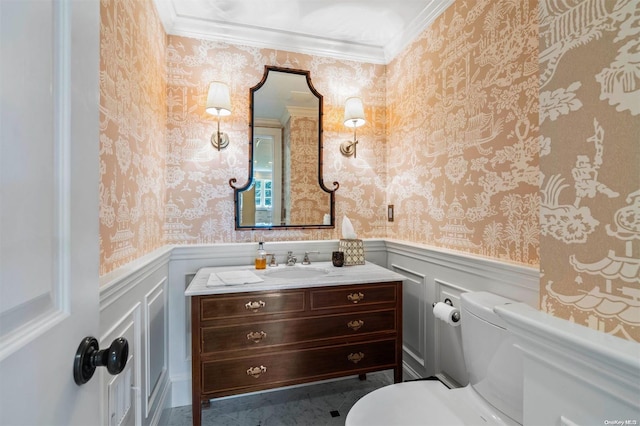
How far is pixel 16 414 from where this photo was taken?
335 mm

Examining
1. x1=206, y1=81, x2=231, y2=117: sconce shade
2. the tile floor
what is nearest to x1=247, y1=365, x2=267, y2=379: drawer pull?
the tile floor

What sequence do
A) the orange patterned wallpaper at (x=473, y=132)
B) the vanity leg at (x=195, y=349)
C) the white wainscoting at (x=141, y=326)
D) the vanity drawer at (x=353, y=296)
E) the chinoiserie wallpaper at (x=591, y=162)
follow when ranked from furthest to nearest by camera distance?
the vanity drawer at (x=353, y=296) → the vanity leg at (x=195, y=349) → the orange patterned wallpaper at (x=473, y=132) → the white wainscoting at (x=141, y=326) → the chinoiserie wallpaper at (x=591, y=162)

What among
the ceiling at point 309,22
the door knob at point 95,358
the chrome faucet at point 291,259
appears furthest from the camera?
the chrome faucet at point 291,259

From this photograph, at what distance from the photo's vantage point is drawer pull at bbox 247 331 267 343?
151 cm

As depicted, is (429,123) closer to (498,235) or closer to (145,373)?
(498,235)

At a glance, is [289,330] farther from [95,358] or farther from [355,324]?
[95,358]

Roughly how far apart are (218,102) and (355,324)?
1.65m

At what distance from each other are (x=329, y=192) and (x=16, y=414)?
1.99 meters

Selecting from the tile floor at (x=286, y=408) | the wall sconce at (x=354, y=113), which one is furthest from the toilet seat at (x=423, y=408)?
the wall sconce at (x=354, y=113)

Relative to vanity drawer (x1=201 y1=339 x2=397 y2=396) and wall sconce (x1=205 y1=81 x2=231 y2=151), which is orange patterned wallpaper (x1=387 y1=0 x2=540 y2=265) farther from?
wall sconce (x1=205 y1=81 x2=231 y2=151)

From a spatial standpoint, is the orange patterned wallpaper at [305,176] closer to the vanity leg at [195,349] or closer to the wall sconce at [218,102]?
the wall sconce at [218,102]

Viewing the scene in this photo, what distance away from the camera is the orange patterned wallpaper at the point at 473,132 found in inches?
47.9

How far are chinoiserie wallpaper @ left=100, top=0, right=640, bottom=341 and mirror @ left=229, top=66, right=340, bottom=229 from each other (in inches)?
2.8

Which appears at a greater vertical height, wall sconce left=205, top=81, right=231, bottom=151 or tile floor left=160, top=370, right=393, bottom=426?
wall sconce left=205, top=81, right=231, bottom=151
